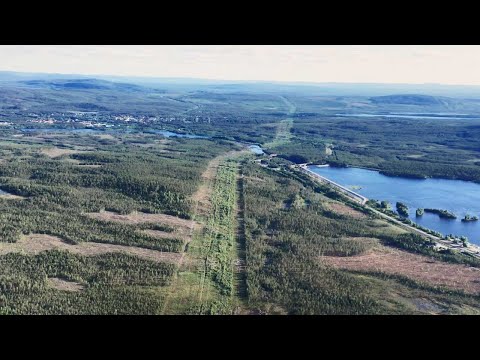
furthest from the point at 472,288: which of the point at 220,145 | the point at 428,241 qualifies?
the point at 220,145

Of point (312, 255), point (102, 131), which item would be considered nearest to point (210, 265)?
point (312, 255)

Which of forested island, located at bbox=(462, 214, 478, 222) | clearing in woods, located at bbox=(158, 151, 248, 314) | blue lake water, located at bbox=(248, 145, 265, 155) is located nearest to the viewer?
clearing in woods, located at bbox=(158, 151, 248, 314)

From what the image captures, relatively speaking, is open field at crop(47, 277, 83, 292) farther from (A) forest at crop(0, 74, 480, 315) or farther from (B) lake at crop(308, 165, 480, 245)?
(B) lake at crop(308, 165, 480, 245)

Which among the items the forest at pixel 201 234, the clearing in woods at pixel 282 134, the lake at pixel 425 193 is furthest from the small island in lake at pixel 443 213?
the clearing in woods at pixel 282 134

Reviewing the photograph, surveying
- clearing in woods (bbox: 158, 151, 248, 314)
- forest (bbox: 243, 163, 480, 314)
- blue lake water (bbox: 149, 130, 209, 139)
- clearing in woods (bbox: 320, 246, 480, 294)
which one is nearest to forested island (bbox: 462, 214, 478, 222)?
forest (bbox: 243, 163, 480, 314)

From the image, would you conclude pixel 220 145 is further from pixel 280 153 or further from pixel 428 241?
pixel 428 241

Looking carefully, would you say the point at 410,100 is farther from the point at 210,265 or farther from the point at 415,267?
the point at 210,265
